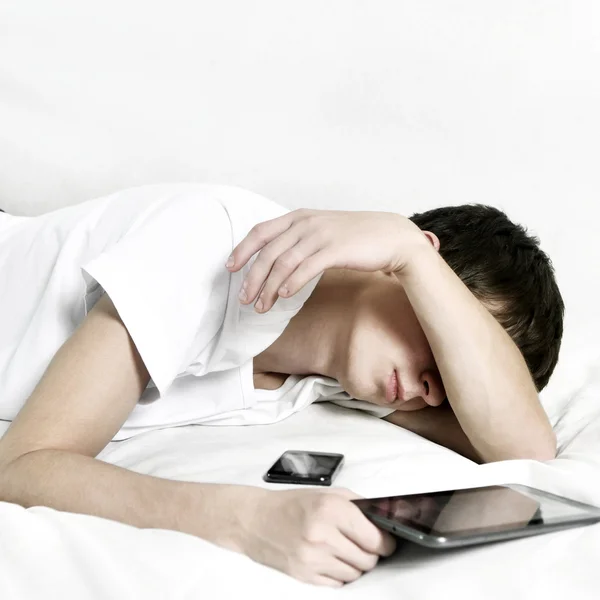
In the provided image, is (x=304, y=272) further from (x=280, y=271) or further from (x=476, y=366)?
(x=476, y=366)

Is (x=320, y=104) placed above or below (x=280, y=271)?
above

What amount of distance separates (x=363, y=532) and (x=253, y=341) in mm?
467

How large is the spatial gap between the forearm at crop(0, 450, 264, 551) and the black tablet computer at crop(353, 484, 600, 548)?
0.41 ft

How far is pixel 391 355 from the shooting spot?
117 cm

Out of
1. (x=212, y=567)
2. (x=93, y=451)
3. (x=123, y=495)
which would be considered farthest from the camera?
(x=93, y=451)

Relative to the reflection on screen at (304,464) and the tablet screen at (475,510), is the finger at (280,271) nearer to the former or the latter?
the reflection on screen at (304,464)

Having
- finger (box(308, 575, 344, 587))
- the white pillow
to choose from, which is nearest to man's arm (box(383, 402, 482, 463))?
finger (box(308, 575, 344, 587))

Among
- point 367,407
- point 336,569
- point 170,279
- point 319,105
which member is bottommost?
point 367,407

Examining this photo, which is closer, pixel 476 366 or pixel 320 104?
pixel 476 366

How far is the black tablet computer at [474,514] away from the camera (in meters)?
0.69

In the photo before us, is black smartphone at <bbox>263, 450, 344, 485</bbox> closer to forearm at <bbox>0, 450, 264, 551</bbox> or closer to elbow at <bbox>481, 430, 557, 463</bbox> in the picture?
forearm at <bbox>0, 450, 264, 551</bbox>

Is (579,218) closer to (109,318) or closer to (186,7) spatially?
(186,7)

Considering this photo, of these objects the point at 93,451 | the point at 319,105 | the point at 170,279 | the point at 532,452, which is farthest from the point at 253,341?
the point at 319,105

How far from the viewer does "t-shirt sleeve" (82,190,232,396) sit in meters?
0.96
